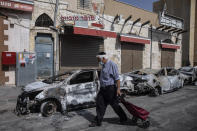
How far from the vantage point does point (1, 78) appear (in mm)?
8609

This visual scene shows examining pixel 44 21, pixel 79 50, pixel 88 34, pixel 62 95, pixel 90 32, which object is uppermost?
pixel 44 21

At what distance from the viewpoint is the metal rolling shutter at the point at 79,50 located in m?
11.1

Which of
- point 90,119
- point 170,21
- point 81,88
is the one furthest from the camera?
point 170,21

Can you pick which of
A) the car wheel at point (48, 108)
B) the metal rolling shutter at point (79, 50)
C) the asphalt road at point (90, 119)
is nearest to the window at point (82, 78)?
the car wheel at point (48, 108)

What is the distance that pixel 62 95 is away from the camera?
523cm

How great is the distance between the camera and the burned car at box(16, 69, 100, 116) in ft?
16.2

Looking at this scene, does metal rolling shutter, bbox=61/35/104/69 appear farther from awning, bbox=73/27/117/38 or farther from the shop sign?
the shop sign

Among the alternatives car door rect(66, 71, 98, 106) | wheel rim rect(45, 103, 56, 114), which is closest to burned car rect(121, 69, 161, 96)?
car door rect(66, 71, 98, 106)

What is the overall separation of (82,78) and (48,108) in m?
1.54

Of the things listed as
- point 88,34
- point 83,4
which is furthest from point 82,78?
point 83,4

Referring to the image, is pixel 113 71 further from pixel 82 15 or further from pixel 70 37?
pixel 82 15

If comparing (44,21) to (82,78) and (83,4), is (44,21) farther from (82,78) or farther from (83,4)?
(82,78)

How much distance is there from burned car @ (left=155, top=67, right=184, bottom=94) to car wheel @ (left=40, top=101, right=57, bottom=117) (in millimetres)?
5493

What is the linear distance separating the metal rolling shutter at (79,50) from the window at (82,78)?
5.42 metres
